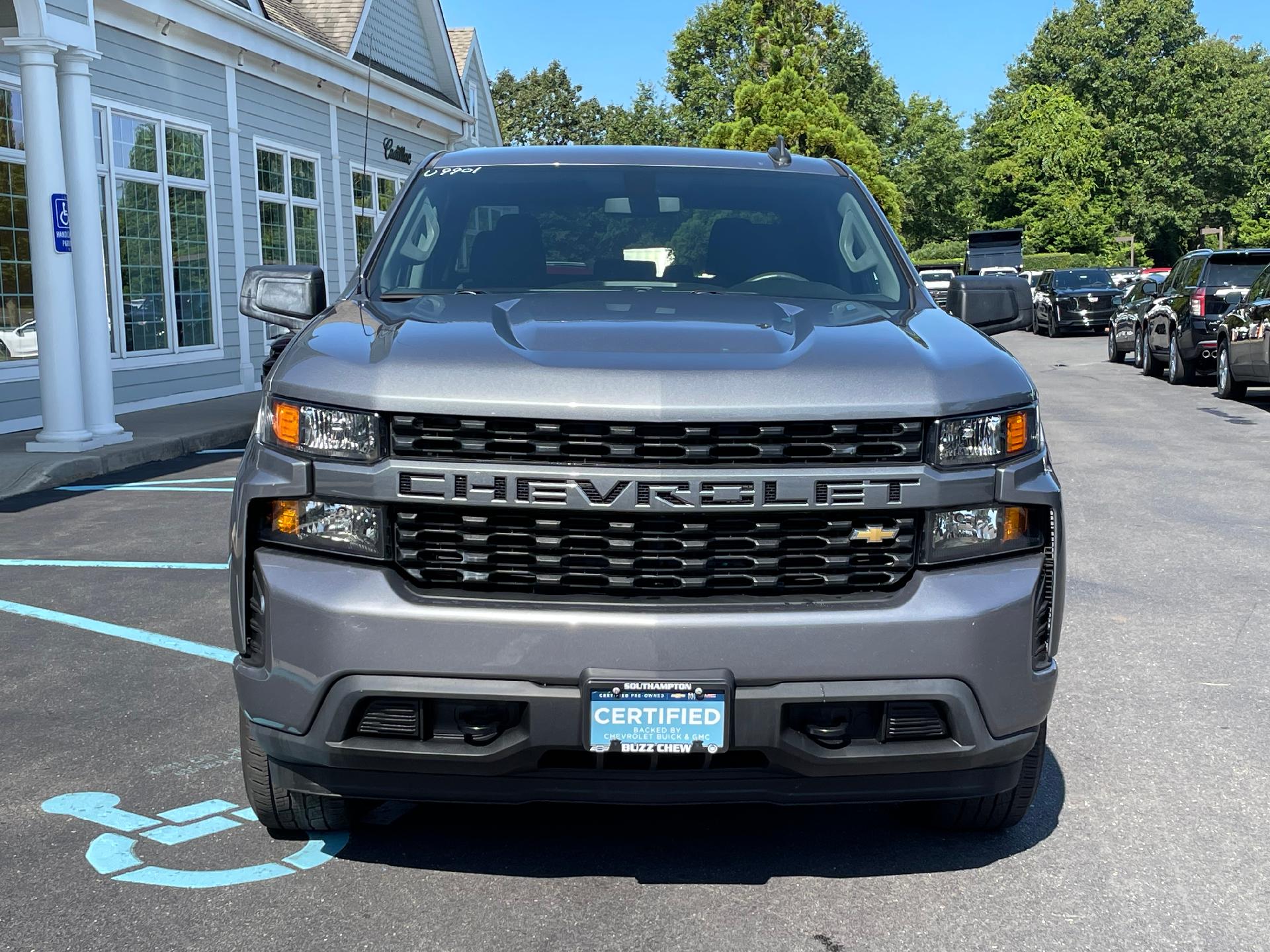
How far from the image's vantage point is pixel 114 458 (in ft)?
39.7

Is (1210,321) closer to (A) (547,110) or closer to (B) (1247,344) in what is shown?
(B) (1247,344)

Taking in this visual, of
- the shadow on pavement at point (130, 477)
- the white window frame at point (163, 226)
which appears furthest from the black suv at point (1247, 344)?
the white window frame at point (163, 226)

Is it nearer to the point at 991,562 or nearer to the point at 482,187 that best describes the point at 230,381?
the point at 482,187

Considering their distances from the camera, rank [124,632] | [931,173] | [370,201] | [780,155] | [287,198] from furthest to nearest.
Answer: [931,173]
[370,201]
[287,198]
[124,632]
[780,155]

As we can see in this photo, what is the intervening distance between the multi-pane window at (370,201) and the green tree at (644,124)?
1820 inches

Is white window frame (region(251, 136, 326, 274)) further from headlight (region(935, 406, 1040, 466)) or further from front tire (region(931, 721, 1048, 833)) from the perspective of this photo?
headlight (region(935, 406, 1040, 466))

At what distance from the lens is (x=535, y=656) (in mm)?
3092

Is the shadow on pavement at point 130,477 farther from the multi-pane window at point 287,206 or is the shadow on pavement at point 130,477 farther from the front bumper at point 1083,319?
the front bumper at point 1083,319

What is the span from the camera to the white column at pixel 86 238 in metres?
12.3

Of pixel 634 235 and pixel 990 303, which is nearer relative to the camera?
pixel 634 235

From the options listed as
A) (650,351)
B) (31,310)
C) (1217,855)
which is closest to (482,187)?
(650,351)

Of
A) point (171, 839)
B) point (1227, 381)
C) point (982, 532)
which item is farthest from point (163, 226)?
point (982, 532)

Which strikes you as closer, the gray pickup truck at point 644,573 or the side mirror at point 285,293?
the gray pickup truck at point 644,573

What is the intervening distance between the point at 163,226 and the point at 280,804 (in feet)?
48.2
